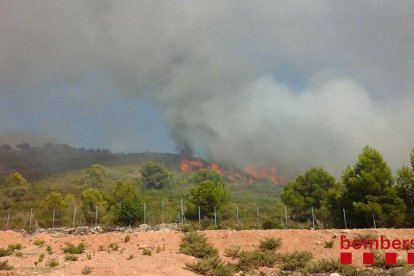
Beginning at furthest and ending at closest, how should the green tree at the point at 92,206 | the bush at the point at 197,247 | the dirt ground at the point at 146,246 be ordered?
1. the green tree at the point at 92,206
2. the bush at the point at 197,247
3. the dirt ground at the point at 146,246

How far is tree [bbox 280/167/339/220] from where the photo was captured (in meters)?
60.4

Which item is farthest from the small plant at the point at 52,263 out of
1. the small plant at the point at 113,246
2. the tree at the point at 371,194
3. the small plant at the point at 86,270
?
the tree at the point at 371,194

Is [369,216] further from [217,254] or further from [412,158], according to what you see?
[217,254]

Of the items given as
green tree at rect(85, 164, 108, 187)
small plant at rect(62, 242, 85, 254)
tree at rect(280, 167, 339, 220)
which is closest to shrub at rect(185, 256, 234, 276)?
small plant at rect(62, 242, 85, 254)

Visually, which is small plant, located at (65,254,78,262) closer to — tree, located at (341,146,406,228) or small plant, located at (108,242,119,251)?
small plant, located at (108,242,119,251)

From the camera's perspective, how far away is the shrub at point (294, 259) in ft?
74.0

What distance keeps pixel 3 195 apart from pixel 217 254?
A: 7425 centimetres

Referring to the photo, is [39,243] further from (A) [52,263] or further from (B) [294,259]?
(B) [294,259]

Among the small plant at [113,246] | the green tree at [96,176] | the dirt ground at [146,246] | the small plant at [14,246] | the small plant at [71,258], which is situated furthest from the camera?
the green tree at [96,176]

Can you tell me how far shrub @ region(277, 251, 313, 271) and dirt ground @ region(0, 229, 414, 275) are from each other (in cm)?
109

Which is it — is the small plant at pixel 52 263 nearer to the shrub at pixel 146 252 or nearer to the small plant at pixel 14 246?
the shrub at pixel 146 252

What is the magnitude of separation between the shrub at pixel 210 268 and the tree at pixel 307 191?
4026 centimetres

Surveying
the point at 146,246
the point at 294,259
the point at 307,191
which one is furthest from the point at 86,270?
the point at 307,191

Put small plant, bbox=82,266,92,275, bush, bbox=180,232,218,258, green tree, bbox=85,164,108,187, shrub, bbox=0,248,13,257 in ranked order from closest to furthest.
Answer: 1. small plant, bbox=82,266,92,275
2. bush, bbox=180,232,218,258
3. shrub, bbox=0,248,13,257
4. green tree, bbox=85,164,108,187
